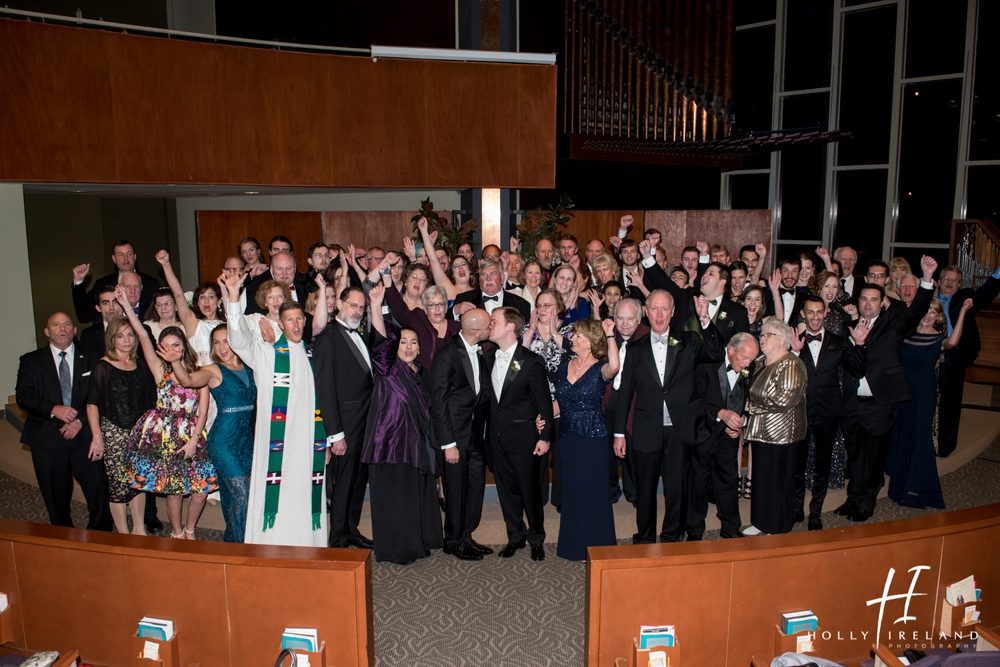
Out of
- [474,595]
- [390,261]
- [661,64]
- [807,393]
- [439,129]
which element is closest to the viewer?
[474,595]

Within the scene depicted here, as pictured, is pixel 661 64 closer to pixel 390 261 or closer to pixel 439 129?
pixel 439 129

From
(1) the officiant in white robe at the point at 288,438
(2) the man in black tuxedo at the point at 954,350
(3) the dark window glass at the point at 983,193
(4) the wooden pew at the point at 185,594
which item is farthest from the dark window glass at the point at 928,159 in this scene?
(4) the wooden pew at the point at 185,594

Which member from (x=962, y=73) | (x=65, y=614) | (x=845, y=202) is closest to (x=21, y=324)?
(x=65, y=614)

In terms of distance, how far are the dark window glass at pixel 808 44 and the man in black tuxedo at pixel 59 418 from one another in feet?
34.1

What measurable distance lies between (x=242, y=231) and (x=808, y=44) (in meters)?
8.46

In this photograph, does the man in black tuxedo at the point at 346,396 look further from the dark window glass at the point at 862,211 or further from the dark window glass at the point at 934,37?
the dark window glass at the point at 934,37

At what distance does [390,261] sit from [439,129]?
3.03m

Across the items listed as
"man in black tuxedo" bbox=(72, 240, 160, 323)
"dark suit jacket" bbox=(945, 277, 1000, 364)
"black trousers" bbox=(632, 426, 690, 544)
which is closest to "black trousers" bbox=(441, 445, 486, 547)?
"black trousers" bbox=(632, 426, 690, 544)

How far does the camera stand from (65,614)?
288 cm

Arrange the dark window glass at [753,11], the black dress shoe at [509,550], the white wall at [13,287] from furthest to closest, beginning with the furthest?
→ the dark window glass at [753,11] → the white wall at [13,287] → the black dress shoe at [509,550]

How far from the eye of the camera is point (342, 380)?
14.2 ft

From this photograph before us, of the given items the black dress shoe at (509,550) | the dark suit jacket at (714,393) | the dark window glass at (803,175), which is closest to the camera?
the dark suit jacket at (714,393)

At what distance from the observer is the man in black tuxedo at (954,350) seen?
6.08 m

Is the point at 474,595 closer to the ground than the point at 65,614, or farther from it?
closer to the ground
